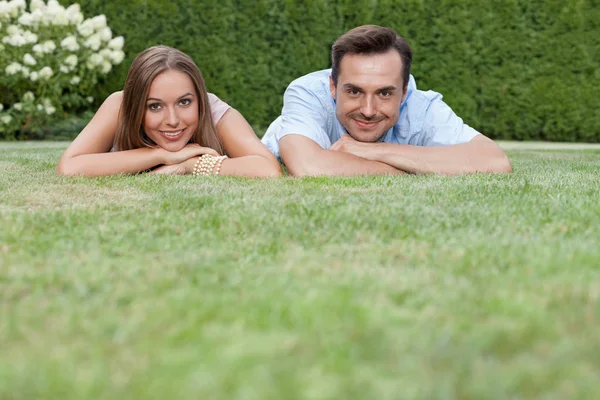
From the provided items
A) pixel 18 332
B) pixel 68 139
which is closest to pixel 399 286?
pixel 18 332

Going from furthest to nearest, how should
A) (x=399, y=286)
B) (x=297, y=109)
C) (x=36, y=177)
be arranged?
(x=297, y=109)
(x=36, y=177)
(x=399, y=286)

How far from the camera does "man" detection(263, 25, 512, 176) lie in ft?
14.6

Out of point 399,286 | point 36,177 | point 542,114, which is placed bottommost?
point 542,114

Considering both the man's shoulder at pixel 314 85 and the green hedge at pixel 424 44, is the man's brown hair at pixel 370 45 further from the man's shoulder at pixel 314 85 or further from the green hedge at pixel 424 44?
the green hedge at pixel 424 44

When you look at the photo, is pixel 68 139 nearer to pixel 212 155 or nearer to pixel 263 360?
pixel 212 155

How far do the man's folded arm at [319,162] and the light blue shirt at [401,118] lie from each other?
266mm

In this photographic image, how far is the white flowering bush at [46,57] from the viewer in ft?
35.8

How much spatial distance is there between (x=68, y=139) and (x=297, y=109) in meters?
7.47

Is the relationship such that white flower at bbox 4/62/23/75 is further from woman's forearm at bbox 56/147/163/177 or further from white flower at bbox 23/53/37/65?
woman's forearm at bbox 56/147/163/177

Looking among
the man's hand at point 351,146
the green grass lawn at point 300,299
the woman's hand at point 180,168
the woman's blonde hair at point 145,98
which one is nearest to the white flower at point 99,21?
the woman's blonde hair at point 145,98

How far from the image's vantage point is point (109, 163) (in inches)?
175

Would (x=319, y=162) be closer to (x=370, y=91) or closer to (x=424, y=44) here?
(x=370, y=91)

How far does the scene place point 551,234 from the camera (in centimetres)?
248

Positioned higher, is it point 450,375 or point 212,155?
point 450,375
